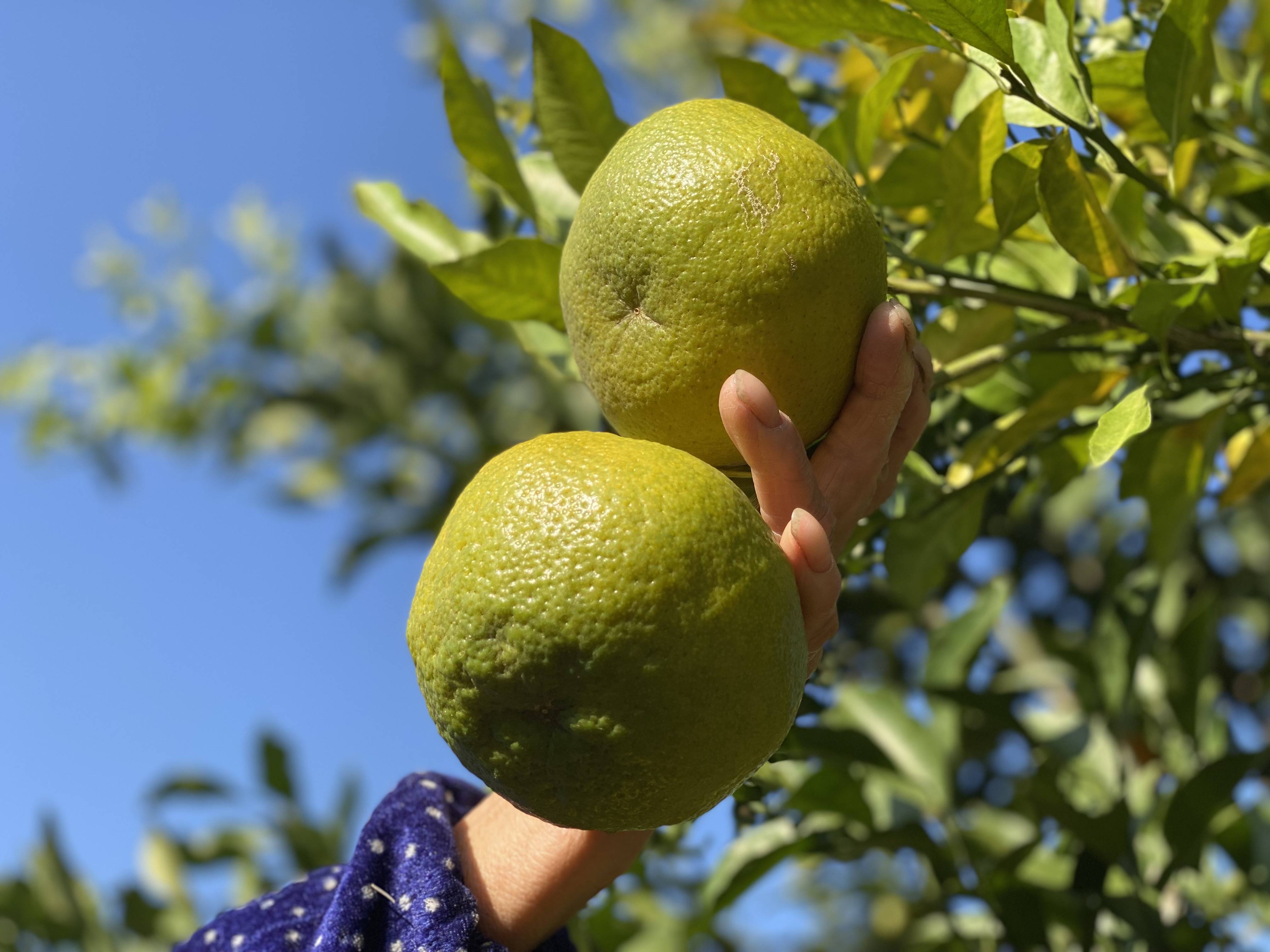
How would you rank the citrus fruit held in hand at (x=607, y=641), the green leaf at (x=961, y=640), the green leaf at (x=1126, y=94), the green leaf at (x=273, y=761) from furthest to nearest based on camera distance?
the green leaf at (x=273, y=761) → the green leaf at (x=961, y=640) → the green leaf at (x=1126, y=94) → the citrus fruit held in hand at (x=607, y=641)

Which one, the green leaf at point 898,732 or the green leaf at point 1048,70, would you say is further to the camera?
the green leaf at point 898,732

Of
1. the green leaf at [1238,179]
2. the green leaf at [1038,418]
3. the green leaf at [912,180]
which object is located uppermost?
the green leaf at [912,180]

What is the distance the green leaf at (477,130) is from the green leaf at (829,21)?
263 millimetres

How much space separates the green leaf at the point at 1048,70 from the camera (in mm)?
947

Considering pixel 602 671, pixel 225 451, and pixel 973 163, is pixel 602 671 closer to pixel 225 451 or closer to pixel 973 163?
pixel 973 163

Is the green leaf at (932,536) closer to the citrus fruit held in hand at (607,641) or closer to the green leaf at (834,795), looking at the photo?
→ the green leaf at (834,795)

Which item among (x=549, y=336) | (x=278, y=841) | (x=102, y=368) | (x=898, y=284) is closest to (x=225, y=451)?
(x=102, y=368)

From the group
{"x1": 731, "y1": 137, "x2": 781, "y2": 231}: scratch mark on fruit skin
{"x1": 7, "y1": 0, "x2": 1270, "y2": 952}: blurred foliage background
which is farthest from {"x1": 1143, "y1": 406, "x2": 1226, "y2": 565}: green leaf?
{"x1": 731, "y1": 137, "x2": 781, "y2": 231}: scratch mark on fruit skin

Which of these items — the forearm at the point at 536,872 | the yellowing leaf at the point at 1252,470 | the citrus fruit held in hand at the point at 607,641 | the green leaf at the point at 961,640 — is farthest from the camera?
the green leaf at the point at 961,640

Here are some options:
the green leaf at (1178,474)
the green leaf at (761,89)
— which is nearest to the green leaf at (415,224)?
the green leaf at (761,89)

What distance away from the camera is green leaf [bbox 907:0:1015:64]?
0.83 meters

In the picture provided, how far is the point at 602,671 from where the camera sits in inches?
27.7

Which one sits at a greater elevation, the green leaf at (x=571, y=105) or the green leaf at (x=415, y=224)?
the green leaf at (x=571, y=105)

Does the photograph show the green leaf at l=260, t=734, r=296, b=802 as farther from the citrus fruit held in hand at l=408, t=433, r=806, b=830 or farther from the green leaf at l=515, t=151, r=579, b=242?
the citrus fruit held in hand at l=408, t=433, r=806, b=830
